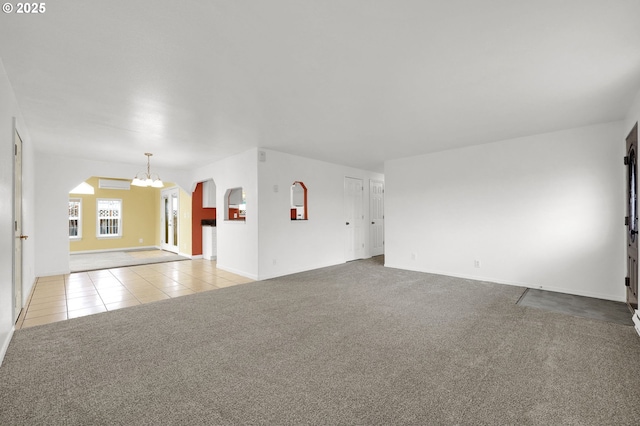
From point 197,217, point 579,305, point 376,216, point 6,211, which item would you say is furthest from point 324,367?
point 197,217

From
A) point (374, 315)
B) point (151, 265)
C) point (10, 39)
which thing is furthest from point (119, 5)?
point (151, 265)

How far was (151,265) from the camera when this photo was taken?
6836 millimetres

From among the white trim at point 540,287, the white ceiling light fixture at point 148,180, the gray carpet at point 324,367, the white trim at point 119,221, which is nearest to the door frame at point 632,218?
the white trim at point 540,287

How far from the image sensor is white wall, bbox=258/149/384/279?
17.7 feet

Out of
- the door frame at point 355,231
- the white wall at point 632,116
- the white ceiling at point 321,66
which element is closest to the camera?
the white ceiling at point 321,66

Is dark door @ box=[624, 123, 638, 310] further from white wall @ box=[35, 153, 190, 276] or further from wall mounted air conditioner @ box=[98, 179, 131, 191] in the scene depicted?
wall mounted air conditioner @ box=[98, 179, 131, 191]

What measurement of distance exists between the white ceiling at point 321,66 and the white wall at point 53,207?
1793 mm

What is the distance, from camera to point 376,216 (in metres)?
8.16

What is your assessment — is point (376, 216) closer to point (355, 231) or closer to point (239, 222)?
point (355, 231)

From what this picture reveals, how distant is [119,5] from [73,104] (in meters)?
2.27

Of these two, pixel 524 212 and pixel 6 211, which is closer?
pixel 6 211

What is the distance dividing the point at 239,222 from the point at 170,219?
4996 millimetres

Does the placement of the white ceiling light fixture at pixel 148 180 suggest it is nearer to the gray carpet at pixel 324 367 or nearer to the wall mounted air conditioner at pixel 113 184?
the wall mounted air conditioner at pixel 113 184

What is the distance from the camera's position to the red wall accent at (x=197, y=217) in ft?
26.4
